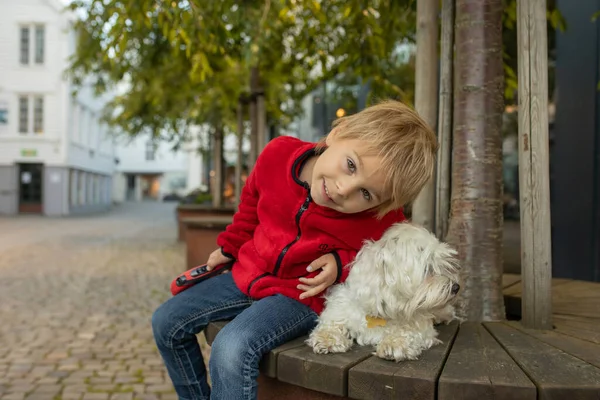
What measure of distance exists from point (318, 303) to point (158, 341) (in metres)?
0.70

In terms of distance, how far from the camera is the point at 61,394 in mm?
3287

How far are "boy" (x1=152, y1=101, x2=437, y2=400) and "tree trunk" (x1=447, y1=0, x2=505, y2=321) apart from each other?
51cm

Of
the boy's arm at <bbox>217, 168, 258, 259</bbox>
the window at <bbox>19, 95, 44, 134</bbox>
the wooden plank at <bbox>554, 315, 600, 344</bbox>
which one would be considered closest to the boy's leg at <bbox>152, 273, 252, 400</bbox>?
the boy's arm at <bbox>217, 168, 258, 259</bbox>

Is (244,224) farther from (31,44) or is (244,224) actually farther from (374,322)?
(31,44)

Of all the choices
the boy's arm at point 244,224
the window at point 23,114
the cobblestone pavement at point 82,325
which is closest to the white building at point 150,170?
the window at point 23,114

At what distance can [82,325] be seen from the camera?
4.94m

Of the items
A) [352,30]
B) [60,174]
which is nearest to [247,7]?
[352,30]

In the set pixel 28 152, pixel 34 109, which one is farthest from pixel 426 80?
pixel 34 109

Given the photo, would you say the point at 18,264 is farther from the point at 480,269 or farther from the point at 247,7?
the point at 480,269

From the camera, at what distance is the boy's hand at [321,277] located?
2064 millimetres

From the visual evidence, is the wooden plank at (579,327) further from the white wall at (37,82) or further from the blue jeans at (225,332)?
the white wall at (37,82)

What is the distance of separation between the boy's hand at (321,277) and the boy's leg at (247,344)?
98 millimetres

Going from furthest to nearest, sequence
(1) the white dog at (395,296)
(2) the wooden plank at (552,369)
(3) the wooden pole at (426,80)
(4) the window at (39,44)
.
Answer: (4) the window at (39,44) → (3) the wooden pole at (426,80) → (1) the white dog at (395,296) → (2) the wooden plank at (552,369)

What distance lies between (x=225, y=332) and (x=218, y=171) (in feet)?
35.1
